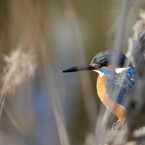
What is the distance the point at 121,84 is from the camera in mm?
1595

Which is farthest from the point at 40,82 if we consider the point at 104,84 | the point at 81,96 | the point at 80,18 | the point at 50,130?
the point at 80,18

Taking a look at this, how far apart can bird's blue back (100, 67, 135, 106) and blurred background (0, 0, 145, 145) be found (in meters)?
0.12

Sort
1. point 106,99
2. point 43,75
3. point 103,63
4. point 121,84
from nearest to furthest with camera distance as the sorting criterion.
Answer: point 121,84 < point 106,99 < point 103,63 < point 43,75

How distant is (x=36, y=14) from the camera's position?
1903 mm

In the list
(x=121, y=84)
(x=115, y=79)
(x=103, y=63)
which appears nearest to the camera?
(x=121, y=84)

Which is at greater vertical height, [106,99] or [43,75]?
[43,75]

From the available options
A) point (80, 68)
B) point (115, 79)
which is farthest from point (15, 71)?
point (115, 79)

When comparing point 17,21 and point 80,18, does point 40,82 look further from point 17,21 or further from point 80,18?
point 80,18

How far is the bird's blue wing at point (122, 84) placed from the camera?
1.61 meters

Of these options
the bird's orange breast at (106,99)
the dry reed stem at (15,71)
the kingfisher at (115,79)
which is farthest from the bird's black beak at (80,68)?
the dry reed stem at (15,71)

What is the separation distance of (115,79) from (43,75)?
65cm

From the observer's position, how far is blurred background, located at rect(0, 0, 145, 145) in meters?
1.67

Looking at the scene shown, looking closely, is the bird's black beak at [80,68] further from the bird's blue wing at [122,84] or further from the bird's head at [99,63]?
the bird's blue wing at [122,84]

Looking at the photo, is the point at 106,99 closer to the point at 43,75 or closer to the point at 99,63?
the point at 99,63
